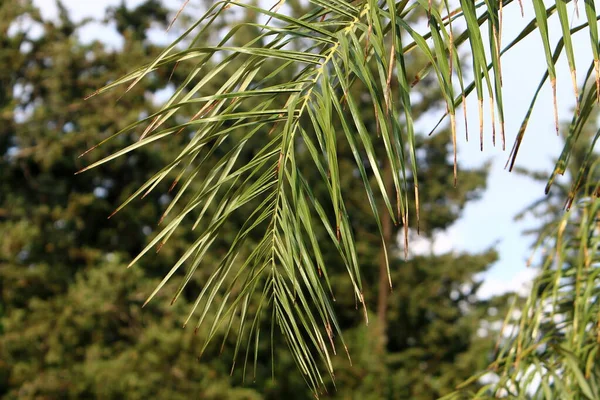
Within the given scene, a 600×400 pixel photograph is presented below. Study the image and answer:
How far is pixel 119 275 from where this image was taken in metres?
10.0

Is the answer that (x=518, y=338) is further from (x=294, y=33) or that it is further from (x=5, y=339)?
(x=5, y=339)

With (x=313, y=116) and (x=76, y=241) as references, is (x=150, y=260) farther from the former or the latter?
(x=313, y=116)

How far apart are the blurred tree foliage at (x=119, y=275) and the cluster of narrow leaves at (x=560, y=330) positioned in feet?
24.6

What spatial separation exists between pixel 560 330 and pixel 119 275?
28.0 ft

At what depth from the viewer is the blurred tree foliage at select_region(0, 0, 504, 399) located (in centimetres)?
973

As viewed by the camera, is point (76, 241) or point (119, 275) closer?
point (119, 275)

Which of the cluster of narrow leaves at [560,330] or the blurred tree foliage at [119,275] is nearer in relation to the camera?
the cluster of narrow leaves at [560,330]

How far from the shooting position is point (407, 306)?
11992 mm

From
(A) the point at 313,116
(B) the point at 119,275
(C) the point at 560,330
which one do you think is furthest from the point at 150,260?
(A) the point at 313,116

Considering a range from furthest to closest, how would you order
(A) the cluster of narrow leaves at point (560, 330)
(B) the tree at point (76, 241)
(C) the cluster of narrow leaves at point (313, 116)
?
(B) the tree at point (76, 241) < (A) the cluster of narrow leaves at point (560, 330) < (C) the cluster of narrow leaves at point (313, 116)

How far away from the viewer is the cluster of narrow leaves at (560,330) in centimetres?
179

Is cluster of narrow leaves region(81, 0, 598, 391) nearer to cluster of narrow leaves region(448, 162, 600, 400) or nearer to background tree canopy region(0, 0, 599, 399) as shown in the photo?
cluster of narrow leaves region(448, 162, 600, 400)

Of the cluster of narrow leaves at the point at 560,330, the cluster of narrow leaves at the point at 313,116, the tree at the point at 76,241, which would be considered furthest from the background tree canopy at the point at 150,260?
the cluster of narrow leaves at the point at 313,116

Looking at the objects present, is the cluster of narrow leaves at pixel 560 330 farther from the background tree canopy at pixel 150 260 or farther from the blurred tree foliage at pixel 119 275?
the blurred tree foliage at pixel 119 275
